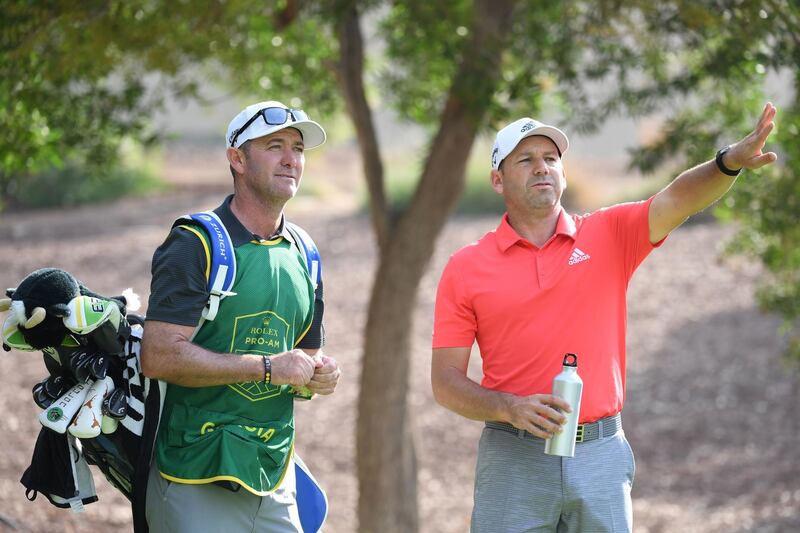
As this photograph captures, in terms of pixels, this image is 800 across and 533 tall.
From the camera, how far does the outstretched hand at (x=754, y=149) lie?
3.54 m

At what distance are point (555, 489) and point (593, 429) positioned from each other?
0.25 m

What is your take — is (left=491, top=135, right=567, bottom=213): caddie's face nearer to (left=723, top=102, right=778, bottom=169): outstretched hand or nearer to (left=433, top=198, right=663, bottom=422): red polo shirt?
(left=433, top=198, right=663, bottom=422): red polo shirt

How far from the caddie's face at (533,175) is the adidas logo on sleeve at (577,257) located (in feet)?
0.63

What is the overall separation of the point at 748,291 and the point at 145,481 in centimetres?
1147

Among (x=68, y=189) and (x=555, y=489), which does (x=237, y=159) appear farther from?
(x=68, y=189)

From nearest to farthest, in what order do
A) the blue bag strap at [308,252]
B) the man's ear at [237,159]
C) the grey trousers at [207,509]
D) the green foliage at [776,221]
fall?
the grey trousers at [207,509]
the man's ear at [237,159]
the blue bag strap at [308,252]
the green foliage at [776,221]

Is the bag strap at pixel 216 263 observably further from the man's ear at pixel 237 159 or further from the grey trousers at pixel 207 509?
the grey trousers at pixel 207 509

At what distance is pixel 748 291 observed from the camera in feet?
45.3

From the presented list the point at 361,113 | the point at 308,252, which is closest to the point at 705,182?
the point at 308,252

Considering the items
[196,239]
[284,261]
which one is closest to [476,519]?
[284,261]

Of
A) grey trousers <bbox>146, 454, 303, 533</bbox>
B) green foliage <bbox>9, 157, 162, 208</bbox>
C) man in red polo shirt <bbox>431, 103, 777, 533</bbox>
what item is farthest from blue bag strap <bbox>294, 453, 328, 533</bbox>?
green foliage <bbox>9, 157, 162, 208</bbox>

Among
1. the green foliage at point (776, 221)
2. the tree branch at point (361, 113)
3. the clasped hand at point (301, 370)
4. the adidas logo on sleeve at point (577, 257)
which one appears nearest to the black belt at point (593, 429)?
the adidas logo on sleeve at point (577, 257)

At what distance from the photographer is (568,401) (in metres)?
3.53

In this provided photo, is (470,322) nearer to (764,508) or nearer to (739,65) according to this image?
(739,65)
